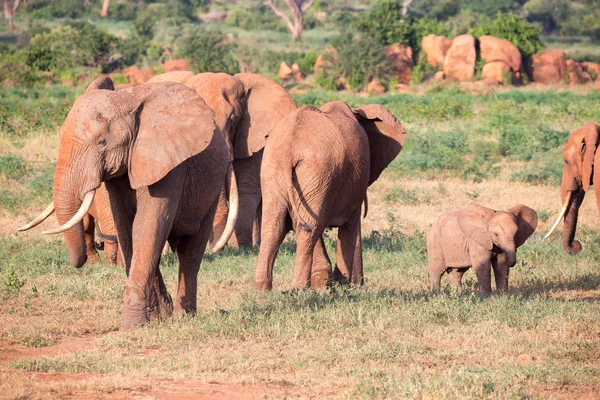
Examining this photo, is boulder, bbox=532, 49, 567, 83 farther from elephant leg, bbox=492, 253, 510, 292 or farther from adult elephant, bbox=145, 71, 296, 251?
elephant leg, bbox=492, 253, 510, 292

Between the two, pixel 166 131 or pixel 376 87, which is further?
pixel 376 87

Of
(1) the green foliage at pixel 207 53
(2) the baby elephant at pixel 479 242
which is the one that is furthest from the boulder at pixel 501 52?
(2) the baby elephant at pixel 479 242

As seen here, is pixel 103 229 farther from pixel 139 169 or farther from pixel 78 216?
pixel 78 216

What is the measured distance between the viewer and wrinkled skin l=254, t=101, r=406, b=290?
787 cm

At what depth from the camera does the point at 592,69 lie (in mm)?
40812

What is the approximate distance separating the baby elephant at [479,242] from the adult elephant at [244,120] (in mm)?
2570

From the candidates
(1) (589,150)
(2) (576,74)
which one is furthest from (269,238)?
(2) (576,74)

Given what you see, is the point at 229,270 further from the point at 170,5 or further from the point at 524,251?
the point at 170,5

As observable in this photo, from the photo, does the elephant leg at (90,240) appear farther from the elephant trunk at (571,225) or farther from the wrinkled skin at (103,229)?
the elephant trunk at (571,225)

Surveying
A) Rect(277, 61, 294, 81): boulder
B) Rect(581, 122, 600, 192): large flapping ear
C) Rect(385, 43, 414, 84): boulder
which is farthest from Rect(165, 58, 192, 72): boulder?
Rect(581, 122, 600, 192): large flapping ear

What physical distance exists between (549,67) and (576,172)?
2935cm

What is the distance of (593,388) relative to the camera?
222 inches

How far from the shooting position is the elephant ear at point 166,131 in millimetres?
6559

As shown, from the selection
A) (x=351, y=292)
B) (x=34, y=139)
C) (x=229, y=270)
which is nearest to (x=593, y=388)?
(x=351, y=292)
